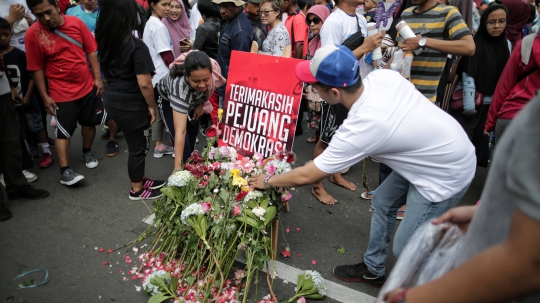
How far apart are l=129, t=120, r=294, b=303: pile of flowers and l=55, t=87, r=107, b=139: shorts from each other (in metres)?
1.87

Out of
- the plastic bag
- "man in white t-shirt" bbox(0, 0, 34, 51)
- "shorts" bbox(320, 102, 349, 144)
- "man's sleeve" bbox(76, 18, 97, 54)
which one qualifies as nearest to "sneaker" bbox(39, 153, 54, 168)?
"man in white t-shirt" bbox(0, 0, 34, 51)

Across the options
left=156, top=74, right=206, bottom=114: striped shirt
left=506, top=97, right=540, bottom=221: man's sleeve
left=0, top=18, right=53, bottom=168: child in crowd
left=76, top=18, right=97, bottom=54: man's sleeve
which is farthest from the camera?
left=0, top=18, right=53, bottom=168: child in crowd

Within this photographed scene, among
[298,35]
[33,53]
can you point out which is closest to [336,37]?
[298,35]

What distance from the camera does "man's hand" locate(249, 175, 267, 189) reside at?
2619 mm

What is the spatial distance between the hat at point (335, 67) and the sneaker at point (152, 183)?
8.74 feet

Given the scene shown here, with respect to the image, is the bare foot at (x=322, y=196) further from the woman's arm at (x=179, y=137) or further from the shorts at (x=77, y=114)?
the shorts at (x=77, y=114)

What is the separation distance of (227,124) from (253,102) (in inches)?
13.6

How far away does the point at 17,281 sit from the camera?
2.88m

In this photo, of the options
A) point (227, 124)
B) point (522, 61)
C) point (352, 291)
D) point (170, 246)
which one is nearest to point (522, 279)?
point (352, 291)

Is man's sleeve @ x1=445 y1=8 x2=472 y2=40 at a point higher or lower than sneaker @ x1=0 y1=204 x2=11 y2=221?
higher

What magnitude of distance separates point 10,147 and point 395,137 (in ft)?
11.9

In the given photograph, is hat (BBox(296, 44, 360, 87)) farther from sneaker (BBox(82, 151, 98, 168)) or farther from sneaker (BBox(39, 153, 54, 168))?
sneaker (BBox(39, 153, 54, 168))

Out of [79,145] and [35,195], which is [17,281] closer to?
[35,195]

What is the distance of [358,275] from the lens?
288cm
